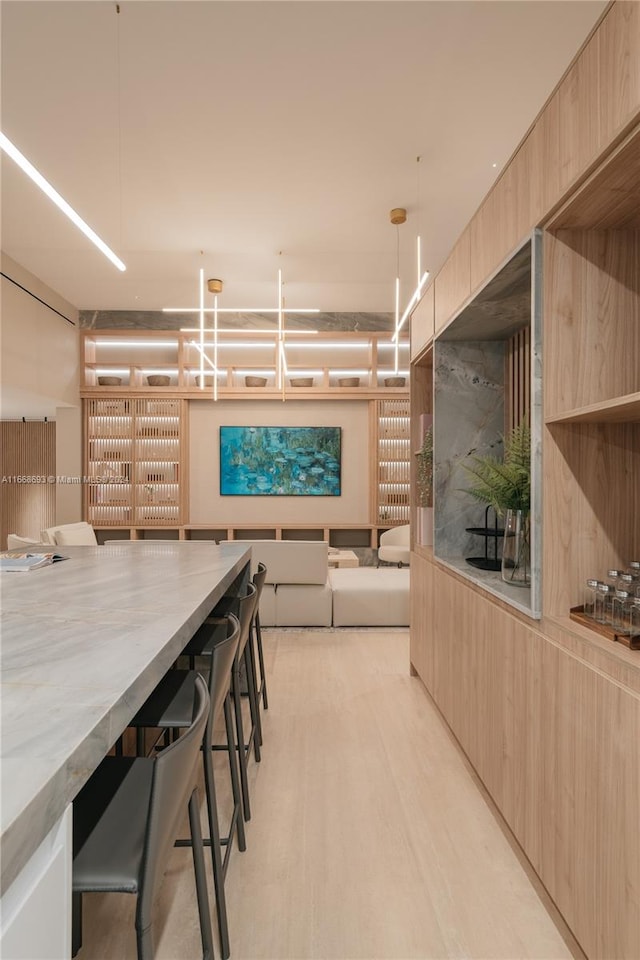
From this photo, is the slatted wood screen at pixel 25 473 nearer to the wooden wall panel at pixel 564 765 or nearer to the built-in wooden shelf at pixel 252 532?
the built-in wooden shelf at pixel 252 532

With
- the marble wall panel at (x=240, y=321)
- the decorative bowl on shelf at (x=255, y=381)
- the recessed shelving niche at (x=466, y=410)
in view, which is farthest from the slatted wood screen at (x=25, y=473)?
the recessed shelving niche at (x=466, y=410)

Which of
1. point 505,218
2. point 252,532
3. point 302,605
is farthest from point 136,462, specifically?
point 505,218

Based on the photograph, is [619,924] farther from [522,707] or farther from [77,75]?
[77,75]

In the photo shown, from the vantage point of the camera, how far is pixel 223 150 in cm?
350

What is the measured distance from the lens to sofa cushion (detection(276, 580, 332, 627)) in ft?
15.7

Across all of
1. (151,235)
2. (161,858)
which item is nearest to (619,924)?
(161,858)

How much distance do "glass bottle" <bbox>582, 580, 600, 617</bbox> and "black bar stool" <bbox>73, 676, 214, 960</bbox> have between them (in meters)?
1.10

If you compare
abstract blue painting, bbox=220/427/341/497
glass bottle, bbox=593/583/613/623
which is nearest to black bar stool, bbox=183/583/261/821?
glass bottle, bbox=593/583/613/623

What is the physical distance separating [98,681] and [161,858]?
0.33 m

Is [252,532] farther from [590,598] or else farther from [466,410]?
[590,598]

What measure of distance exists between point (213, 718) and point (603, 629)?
3.44 feet

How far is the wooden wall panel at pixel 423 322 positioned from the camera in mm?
3146

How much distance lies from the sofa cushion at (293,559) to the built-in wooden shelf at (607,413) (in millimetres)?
3242

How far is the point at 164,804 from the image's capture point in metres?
0.90
